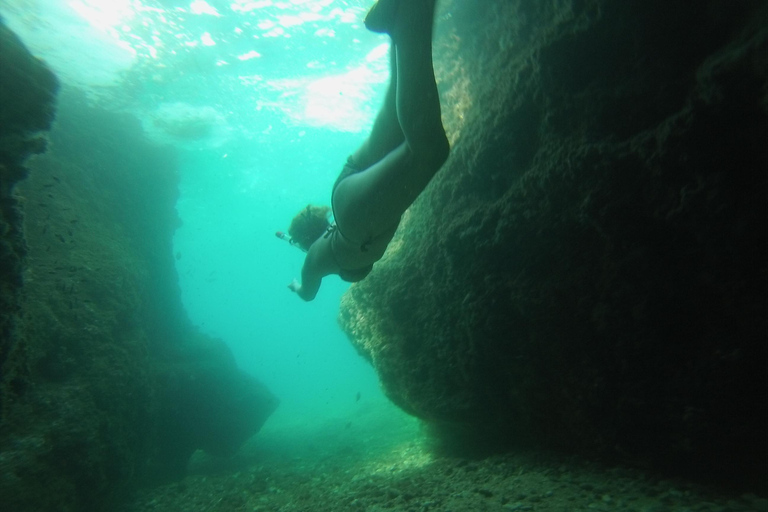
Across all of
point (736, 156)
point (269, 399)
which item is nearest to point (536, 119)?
point (736, 156)

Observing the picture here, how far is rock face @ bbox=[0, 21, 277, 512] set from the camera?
Answer: 154 inches

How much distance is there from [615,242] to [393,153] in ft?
6.57

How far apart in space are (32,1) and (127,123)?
5.81m

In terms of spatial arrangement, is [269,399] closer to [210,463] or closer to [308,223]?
[210,463]

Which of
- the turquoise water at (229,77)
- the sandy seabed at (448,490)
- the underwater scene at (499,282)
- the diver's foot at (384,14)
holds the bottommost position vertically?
the sandy seabed at (448,490)

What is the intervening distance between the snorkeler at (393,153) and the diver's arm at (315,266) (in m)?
0.03

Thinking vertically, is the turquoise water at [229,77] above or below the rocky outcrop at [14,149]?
above

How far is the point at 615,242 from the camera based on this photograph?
9.42 feet

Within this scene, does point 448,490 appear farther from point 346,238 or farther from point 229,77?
point 229,77

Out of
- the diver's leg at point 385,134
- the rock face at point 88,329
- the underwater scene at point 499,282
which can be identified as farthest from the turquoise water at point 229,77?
the diver's leg at point 385,134

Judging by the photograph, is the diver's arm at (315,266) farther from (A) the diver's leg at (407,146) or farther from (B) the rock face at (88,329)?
(B) the rock face at (88,329)

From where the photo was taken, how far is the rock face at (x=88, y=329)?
3.90m

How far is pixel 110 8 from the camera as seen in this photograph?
38.4ft

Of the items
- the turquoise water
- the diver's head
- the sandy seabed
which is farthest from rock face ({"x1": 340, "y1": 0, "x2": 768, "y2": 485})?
the turquoise water
